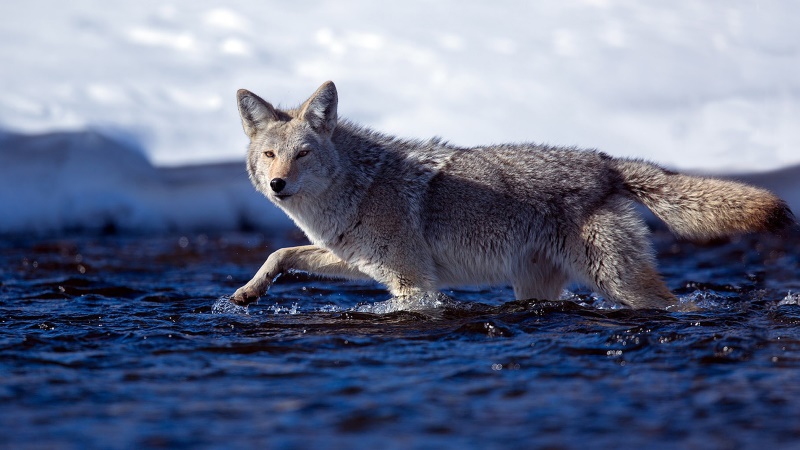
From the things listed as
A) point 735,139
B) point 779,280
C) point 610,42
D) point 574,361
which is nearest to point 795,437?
point 574,361

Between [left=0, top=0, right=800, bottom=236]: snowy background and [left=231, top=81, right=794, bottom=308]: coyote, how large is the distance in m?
5.14

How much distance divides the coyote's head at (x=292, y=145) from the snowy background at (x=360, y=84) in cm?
511

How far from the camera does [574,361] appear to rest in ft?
17.5

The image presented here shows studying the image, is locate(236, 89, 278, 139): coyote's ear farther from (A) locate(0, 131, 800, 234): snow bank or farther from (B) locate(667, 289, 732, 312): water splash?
(A) locate(0, 131, 800, 234): snow bank

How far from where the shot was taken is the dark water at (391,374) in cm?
409

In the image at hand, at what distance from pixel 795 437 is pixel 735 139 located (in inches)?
368

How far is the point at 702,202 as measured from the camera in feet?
22.9

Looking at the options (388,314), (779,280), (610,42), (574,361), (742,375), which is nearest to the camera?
(742,375)

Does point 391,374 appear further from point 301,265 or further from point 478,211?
point 301,265

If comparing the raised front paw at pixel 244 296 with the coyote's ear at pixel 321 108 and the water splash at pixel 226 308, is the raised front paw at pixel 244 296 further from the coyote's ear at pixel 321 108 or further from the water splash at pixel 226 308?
the coyote's ear at pixel 321 108

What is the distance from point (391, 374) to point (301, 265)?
2.50m

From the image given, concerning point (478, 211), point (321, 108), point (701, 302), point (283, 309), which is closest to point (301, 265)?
point (283, 309)

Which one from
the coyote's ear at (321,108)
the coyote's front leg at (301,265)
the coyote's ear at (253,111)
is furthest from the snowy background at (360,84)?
the coyote's front leg at (301,265)

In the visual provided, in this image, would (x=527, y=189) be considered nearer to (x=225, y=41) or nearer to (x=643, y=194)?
(x=643, y=194)
